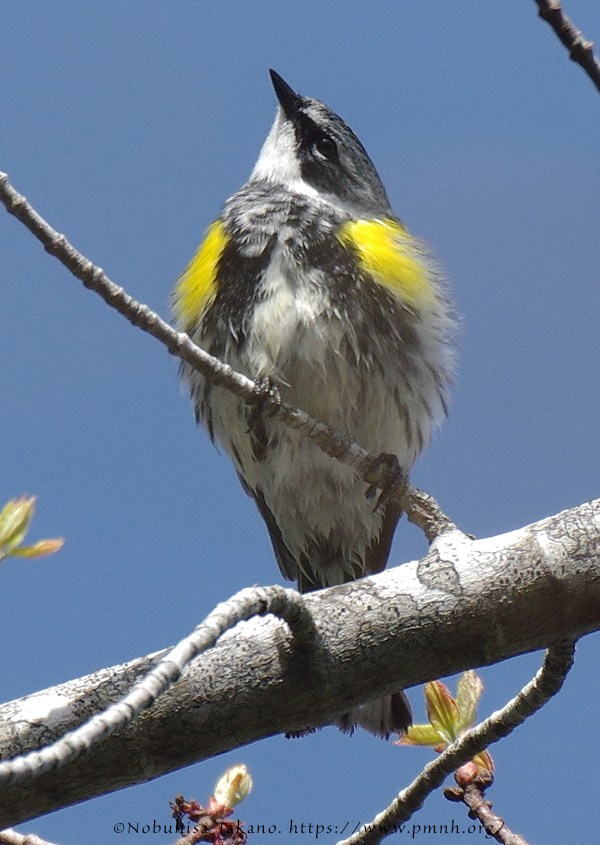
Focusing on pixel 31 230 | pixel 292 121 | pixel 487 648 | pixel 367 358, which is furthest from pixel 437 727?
pixel 292 121

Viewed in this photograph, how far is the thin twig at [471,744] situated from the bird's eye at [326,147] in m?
3.36

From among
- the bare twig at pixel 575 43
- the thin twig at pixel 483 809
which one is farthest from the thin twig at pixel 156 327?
the bare twig at pixel 575 43

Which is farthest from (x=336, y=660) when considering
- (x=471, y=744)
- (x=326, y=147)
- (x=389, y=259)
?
(x=326, y=147)

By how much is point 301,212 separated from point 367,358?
0.79 metres

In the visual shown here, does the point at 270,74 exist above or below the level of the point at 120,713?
above

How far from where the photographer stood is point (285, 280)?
4.29 meters

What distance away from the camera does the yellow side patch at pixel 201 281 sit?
4562 millimetres

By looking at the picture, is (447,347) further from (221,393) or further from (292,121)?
(292,121)

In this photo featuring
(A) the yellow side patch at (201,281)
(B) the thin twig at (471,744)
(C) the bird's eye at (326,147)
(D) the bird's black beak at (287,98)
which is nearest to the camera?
(B) the thin twig at (471,744)

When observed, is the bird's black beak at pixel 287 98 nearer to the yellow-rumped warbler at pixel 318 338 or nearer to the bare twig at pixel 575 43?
the yellow-rumped warbler at pixel 318 338

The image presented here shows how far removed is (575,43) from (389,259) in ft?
8.68

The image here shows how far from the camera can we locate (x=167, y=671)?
1768 millimetres

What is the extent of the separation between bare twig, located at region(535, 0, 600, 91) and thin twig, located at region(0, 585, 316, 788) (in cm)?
129

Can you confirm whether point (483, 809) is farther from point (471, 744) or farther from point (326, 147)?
point (326, 147)
